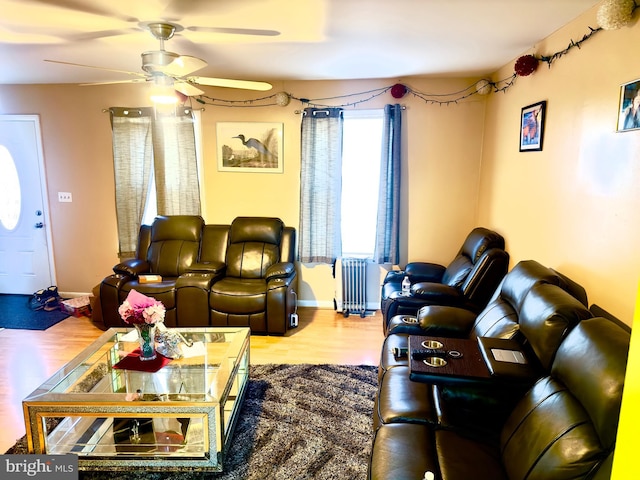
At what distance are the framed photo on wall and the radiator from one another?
1.30 m

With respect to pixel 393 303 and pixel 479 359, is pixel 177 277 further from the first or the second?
pixel 479 359

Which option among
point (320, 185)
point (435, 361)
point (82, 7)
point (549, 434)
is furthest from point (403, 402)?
point (320, 185)

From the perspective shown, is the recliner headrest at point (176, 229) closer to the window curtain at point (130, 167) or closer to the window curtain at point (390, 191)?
the window curtain at point (130, 167)

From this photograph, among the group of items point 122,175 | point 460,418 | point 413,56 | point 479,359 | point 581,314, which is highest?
point 413,56

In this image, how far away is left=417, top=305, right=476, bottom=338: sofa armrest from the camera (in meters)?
2.54

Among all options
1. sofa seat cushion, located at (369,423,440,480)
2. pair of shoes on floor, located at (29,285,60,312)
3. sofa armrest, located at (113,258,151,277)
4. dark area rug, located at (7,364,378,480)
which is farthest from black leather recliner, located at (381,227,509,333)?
pair of shoes on floor, located at (29,285,60,312)

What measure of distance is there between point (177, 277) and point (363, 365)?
2170 mm

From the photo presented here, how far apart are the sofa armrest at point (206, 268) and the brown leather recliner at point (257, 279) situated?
110 millimetres

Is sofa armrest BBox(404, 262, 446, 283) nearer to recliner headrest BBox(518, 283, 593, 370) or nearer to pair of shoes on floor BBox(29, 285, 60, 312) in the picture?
recliner headrest BBox(518, 283, 593, 370)

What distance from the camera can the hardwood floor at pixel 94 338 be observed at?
3.03 m

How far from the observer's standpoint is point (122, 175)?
4.54m

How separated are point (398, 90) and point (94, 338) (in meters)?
3.84

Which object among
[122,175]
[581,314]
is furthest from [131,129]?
[581,314]

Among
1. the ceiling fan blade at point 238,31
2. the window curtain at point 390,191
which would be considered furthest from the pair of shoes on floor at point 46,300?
the window curtain at point 390,191
